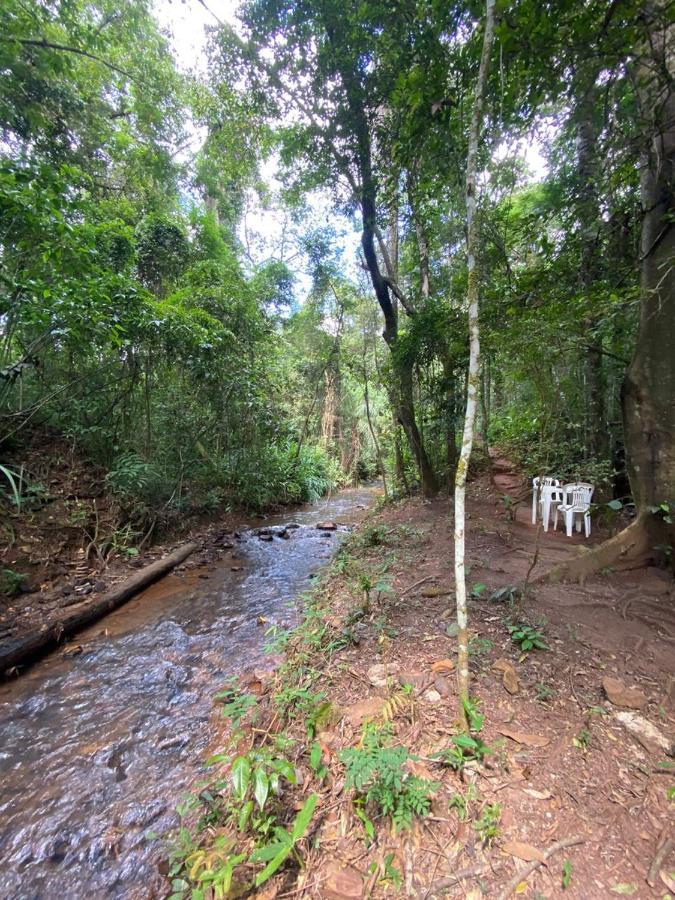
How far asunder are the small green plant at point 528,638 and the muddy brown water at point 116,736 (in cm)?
241

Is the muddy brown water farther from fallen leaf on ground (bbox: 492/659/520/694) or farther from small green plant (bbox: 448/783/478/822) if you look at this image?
fallen leaf on ground (bbox: 492/659/520/694)

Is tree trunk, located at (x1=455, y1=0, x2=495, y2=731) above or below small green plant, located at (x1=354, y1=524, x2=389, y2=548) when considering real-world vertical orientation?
above

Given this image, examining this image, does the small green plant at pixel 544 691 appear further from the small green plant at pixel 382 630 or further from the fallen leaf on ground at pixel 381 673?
the small green plant at pixel 382 630

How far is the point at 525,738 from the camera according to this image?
6.33 ft

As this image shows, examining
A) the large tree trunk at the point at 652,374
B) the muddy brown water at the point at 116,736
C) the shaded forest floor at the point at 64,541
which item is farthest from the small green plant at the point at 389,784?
the shaded forest floor at the point at 64,541

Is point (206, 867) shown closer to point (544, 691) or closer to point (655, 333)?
point (544, 691)

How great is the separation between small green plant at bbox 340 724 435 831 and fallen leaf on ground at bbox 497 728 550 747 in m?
0.57

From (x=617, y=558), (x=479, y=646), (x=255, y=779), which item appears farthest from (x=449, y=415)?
(x=255, y=779)

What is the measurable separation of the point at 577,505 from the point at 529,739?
4.63m

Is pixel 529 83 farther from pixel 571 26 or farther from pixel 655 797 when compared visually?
pixel 655 797

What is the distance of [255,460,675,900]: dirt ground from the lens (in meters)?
1.41

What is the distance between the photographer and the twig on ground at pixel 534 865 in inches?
52.1

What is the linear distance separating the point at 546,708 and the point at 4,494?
21.2 ft

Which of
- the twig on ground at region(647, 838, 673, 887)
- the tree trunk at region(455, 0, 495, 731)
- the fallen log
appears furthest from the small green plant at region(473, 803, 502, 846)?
the fallen log
